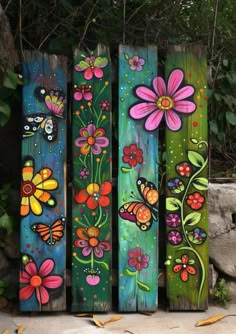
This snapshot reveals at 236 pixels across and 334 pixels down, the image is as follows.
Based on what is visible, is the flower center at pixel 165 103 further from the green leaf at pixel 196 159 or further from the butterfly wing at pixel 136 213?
the butterfly wing at pixel 136 213

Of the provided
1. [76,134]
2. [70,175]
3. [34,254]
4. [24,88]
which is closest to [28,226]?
[34,254]

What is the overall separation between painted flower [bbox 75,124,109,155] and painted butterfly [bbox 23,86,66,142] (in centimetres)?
16

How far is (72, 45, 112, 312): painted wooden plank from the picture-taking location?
3148 mm

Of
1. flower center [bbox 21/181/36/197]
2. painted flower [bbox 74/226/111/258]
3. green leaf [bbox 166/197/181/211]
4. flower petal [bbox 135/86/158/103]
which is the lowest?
painted flower [bbox 74/226/111/258]

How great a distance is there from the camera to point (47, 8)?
11.4 ft

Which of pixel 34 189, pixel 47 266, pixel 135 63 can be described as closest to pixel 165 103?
pixel 135 63

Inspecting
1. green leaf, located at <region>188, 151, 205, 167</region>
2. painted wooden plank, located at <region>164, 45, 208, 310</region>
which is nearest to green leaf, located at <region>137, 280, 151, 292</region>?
painted wooden plank, located at <region>164, 45, 208, 310</region>

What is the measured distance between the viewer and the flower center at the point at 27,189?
3135 millimetres

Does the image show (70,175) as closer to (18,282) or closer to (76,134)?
(76,134)

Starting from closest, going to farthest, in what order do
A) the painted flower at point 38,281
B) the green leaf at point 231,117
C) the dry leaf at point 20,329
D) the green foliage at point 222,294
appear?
1. the dry leaf at point 20,329
2. the painted flower at point 38,281
3. the green foliage at point 222,294
4. the green leaf at point 231,117

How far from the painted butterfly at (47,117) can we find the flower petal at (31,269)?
765 mm

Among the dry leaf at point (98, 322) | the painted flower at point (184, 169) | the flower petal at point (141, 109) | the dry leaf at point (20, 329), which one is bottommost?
the dry leaf at point (20, 329)

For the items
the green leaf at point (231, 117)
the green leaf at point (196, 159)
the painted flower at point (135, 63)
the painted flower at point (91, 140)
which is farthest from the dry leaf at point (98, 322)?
the green leaf at point (231, 117)

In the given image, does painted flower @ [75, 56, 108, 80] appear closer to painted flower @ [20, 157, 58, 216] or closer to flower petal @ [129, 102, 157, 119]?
flower petal @ [129, 102, 157, 119]
